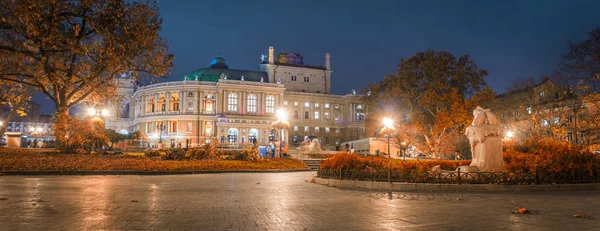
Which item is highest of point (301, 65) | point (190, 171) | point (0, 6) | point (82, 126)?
point (301, 65)

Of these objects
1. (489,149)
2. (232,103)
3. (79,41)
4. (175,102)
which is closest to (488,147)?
(489,149)

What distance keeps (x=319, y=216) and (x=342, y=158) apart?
793 cm

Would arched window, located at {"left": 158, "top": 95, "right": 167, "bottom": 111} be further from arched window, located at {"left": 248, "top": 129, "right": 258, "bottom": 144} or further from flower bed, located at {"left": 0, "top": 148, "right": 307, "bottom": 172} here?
flower bed, located at {"left": 0, "top": 148, "right": 307, "bottom": 172}

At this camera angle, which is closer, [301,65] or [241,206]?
[241,206]

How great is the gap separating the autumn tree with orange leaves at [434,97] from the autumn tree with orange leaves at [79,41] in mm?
25735

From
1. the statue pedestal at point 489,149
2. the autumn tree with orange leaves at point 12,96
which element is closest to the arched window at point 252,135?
the autumn tree with orange leaves at point 12,96

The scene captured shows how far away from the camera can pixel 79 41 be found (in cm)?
2048

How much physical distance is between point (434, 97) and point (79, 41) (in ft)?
106

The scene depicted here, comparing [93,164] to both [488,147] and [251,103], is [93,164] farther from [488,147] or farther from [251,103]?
[251,103]

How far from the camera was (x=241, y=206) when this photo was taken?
937cm

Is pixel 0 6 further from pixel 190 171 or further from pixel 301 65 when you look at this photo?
pixel 301 65

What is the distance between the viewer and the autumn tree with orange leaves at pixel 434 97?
3809 cm

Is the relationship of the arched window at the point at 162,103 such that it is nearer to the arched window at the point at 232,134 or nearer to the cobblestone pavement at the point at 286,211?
the arched window at the point at 232,134

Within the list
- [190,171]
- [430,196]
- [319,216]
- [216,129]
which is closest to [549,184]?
[430,196]
